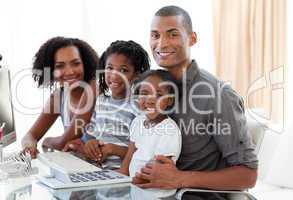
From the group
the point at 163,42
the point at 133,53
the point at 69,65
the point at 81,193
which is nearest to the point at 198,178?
the point at 81,193

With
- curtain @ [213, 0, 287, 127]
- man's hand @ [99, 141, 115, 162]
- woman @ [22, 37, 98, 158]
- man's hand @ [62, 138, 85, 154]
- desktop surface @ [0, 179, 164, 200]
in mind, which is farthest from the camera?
curtain @ [213, 0, 287, 127]

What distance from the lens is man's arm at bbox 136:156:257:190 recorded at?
1.64 m

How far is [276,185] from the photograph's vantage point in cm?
265

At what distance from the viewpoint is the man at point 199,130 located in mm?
1654

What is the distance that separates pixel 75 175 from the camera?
1.57m

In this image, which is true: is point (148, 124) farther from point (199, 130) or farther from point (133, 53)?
point (133, 53)

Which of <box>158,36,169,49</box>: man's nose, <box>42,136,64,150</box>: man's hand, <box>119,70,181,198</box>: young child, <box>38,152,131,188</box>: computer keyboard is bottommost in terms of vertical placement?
<box>42,136,64,150</box>: man's hand

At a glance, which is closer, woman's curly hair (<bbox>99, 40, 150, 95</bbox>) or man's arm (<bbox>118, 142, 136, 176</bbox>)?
man's arm (<bbox>118, 142, 136, 176</bbox>)

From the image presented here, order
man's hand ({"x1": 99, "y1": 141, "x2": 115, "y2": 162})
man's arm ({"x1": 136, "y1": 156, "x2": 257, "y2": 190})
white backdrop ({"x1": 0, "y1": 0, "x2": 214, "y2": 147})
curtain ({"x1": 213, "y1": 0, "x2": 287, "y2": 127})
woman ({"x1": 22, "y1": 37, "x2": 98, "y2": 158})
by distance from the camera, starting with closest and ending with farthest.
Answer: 1. man's arm ({"x1": 136, "y1": 156, "x2": 257, "y2": 190})
2. man's hand ({"x1": 99, "y1": 141, "x2": 115, "y2": 162})
3. woman ({"x1": 22, "y1": 37, "x2": 98, "y2": 158})
4. white backdrop ({"x1": 0, "y1": 0, "x2": 214, "y2": 147})
5. curtain ({"x1": 213, "y1": 0, "x2": 287, "y2": 127})

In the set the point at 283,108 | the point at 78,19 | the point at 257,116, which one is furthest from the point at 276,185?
the point at 78,19

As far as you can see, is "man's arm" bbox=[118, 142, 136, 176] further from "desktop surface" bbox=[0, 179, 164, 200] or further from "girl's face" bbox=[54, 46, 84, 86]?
"girl's face" bbox=[54, 46, 84, 86]

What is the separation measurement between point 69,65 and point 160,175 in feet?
2.90

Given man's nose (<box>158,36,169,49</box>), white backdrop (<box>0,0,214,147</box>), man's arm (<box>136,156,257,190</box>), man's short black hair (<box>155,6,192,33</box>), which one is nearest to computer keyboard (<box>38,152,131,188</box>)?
man's arm (<box>136,156,257,190</box>)

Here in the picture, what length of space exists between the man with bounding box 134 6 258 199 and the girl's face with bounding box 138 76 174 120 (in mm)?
58
